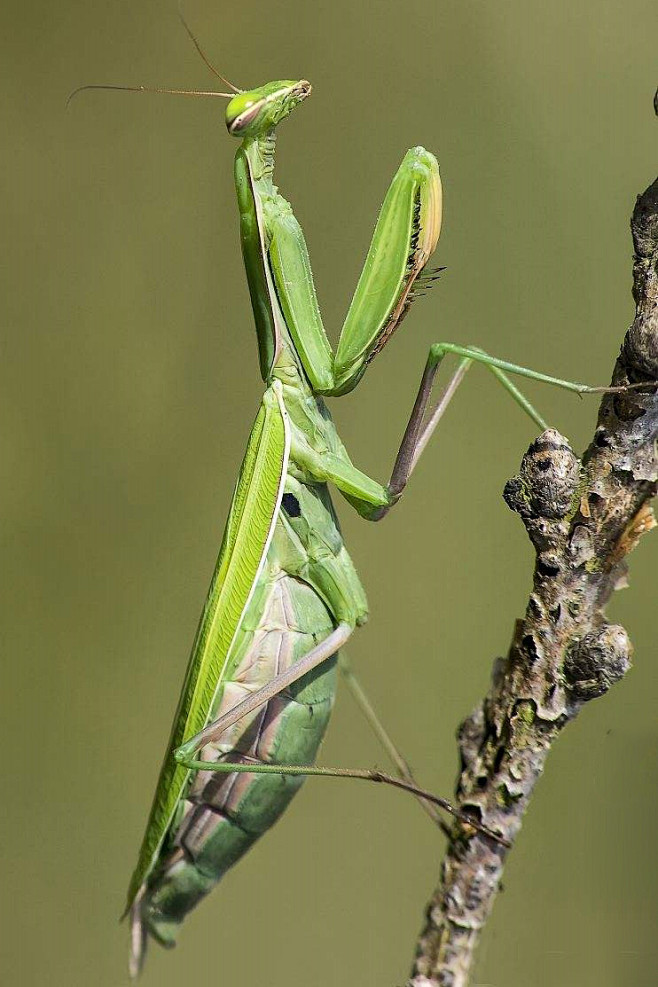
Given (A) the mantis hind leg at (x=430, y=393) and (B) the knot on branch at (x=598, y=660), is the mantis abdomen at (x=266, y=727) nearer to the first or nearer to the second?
(A) the mantis hind leg at (x=430, y=393)

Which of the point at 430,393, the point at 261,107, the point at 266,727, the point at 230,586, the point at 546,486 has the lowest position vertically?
the point at 266,727

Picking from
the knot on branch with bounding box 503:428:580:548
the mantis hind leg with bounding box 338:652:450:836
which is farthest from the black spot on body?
the knot on branch with bounding box 503:428:580:548

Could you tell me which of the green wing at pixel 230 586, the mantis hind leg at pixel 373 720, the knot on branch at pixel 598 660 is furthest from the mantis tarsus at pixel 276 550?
the knot on branch at pixel 598 660

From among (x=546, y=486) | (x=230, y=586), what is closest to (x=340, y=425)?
(x=230, y=586)

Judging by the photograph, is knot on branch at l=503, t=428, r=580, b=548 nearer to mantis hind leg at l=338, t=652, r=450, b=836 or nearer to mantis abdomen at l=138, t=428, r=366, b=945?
mantis abdomen at l=138, t=428, r=366, b=945

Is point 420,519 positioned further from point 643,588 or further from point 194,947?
point 194,947

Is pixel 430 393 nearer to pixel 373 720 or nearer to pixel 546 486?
pixel 546 486
